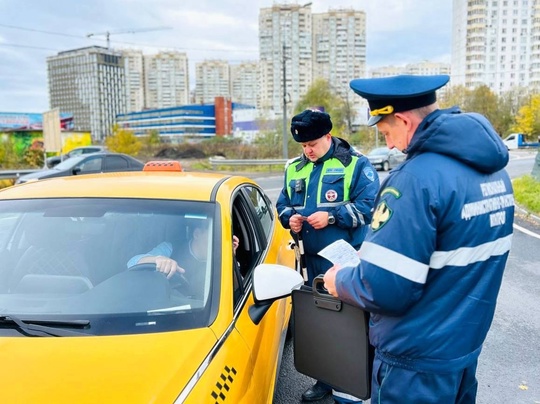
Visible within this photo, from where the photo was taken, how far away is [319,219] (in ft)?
9.58

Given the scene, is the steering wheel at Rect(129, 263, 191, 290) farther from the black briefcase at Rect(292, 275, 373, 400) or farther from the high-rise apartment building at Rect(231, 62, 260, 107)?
the high-rise apartment building at Rect(231, 62, 260, 107)

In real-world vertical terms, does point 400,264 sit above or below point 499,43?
below

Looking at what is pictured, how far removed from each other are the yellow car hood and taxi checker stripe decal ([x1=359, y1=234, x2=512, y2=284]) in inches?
27.0

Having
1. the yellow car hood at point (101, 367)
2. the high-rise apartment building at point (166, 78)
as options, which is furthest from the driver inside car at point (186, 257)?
the high-rise apartment building at point (166, 78)

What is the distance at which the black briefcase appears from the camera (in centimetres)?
190

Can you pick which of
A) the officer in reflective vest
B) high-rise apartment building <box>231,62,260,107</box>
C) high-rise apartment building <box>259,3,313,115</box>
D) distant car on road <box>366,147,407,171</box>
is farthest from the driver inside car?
high-rise apartment building <box>231,62,260,107</box>

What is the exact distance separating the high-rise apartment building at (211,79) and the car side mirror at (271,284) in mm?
120088

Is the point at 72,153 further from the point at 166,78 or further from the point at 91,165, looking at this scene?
the point at 166,78

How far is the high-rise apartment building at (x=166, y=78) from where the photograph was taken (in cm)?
11388

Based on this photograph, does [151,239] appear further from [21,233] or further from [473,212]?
[473,212]

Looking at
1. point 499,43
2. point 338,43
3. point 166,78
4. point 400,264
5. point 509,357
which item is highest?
point 499,43

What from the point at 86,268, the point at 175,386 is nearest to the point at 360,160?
the point at 86,268

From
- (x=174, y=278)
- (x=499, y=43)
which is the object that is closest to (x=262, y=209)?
(x=174, y=278)

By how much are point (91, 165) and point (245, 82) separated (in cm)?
11136
